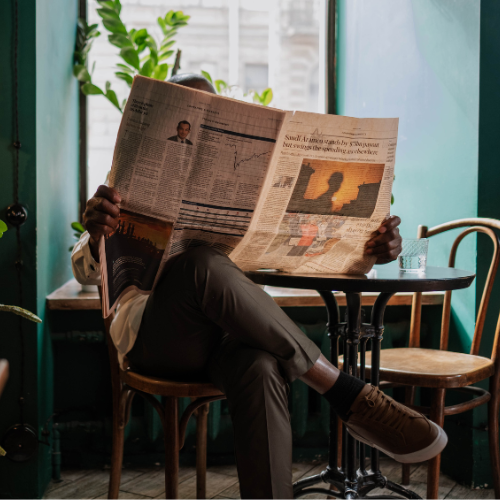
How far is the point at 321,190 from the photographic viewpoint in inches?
43.3

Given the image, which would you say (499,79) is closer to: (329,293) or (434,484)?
(329,293)

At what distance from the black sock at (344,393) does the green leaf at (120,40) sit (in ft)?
5.24

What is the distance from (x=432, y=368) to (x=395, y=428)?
43 centimetres

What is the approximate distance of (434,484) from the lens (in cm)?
136

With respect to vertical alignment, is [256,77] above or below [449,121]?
above

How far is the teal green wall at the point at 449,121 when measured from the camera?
1.66 metres

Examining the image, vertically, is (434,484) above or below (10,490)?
above

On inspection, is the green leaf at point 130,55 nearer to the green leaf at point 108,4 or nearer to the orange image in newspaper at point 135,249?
the green leaf at point 108,4

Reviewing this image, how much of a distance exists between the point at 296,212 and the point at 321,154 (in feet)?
0.42

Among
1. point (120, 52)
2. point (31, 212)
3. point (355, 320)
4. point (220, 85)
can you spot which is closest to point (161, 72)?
point (120, 52)

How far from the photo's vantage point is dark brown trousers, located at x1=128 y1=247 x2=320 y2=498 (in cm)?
94

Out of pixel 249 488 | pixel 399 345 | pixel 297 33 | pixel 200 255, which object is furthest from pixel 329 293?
pixel 297 33

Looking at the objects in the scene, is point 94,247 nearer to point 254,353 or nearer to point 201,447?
point 254,353

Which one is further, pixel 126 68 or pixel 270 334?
pixel 126 68
